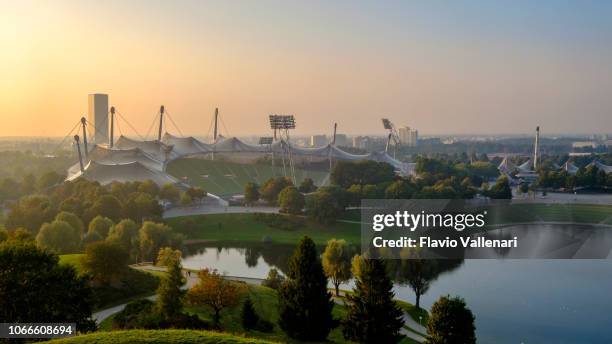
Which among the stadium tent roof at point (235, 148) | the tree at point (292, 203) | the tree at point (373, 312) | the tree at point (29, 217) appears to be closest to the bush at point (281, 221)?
the tree at point (292, 203)

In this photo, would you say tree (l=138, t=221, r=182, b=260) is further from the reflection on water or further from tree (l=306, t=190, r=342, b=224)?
tree (l=306, t=190, r=342, b=224)

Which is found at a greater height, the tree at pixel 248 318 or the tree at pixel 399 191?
the tree at pixel 399 191

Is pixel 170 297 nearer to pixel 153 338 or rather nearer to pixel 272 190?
pixel 153 338

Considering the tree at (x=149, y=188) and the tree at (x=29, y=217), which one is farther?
the tree at (x=149, y=188)

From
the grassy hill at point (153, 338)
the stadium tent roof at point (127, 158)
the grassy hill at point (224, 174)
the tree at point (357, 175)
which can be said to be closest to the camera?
the grassy hill at point (153, 338)

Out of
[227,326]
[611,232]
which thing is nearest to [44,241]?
[227,326]

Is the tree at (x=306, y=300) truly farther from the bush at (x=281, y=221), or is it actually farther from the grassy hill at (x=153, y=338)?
the bush at (x=281, y=221)

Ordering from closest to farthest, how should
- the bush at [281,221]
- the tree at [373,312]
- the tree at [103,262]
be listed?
the tree at [373,312], the tree at [103,262], the bush at [281,221]
